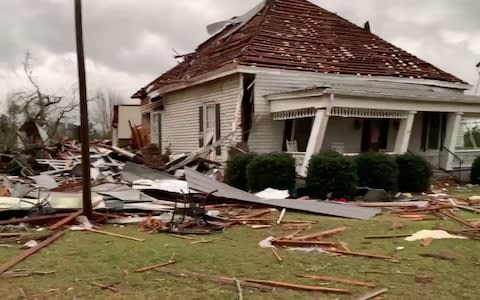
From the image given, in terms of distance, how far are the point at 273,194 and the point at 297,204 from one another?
5.88ft

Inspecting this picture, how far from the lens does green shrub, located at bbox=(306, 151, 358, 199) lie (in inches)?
506

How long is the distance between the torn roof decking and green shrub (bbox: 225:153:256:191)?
203 cm

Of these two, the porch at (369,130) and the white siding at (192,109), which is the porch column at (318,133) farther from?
the white siding at (192,109)

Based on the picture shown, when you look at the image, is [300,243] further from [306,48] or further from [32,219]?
[306,48]

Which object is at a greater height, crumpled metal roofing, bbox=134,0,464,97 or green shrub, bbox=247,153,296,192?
crumpled metal roofing, bbox=134,0,464,97

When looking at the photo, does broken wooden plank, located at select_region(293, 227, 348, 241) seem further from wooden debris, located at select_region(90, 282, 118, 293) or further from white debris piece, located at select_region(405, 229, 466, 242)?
wooden debris, located at select_region(90, 282, 118, 293)

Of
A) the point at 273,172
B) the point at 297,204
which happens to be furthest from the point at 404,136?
the point at 297,204

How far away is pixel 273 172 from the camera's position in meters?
13.3

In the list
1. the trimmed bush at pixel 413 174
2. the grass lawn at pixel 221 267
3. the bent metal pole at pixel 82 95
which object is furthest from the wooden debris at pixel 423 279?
the trimmed bush at pixel 413 174

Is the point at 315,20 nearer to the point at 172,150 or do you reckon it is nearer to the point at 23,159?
the point at 172,150

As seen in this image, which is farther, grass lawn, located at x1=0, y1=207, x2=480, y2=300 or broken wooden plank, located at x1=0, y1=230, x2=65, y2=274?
broken wooden plank, located at x1=0, y1=230, x2=65, y2=274

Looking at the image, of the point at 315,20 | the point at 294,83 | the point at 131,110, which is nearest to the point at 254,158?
the point at 294,83

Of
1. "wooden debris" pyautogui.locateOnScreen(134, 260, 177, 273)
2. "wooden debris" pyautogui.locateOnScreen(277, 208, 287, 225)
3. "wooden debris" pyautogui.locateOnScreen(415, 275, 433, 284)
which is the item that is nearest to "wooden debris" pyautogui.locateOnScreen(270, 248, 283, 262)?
"wooden debris" pyautogui.locateOnScreen(134, 260, 177, 273)

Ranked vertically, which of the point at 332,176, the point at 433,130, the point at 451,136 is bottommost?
the point at 332,176
